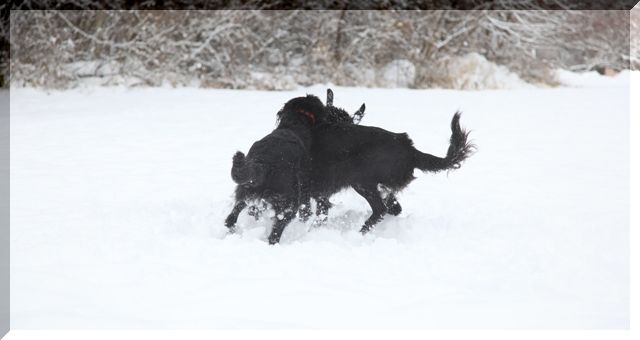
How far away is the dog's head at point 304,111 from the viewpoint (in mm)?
5168

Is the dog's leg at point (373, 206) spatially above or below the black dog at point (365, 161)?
below

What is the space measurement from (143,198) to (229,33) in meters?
8.26

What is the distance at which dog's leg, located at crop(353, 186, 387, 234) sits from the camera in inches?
203

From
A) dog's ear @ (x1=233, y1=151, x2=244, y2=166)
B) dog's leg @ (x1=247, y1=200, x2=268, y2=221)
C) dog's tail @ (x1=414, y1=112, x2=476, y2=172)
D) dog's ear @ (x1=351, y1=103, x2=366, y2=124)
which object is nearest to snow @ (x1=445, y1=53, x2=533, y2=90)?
dog's ear @ (x1=351, y1=103, x2=366, y2=124)

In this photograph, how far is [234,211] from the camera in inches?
195

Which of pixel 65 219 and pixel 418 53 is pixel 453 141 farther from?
pixel 418 53

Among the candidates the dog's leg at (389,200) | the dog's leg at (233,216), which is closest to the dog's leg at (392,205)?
the dog's leg at (389,200)

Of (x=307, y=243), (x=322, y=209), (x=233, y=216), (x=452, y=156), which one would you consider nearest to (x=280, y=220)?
(x=307, y=243)

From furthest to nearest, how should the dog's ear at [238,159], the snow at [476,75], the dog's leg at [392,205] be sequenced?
the snow at [476,75]
the dog's leg at [392,205]
the dog's ear at [238,159]

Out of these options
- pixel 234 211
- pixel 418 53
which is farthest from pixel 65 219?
pixel 418 53

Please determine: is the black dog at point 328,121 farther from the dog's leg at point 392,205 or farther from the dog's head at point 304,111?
the dog's leg at point 392,205

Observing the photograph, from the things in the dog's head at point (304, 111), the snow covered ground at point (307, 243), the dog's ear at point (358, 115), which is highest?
the dog's ear at point (358, 115)

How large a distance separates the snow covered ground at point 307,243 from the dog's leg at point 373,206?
12 cm

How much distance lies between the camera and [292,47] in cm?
1438
